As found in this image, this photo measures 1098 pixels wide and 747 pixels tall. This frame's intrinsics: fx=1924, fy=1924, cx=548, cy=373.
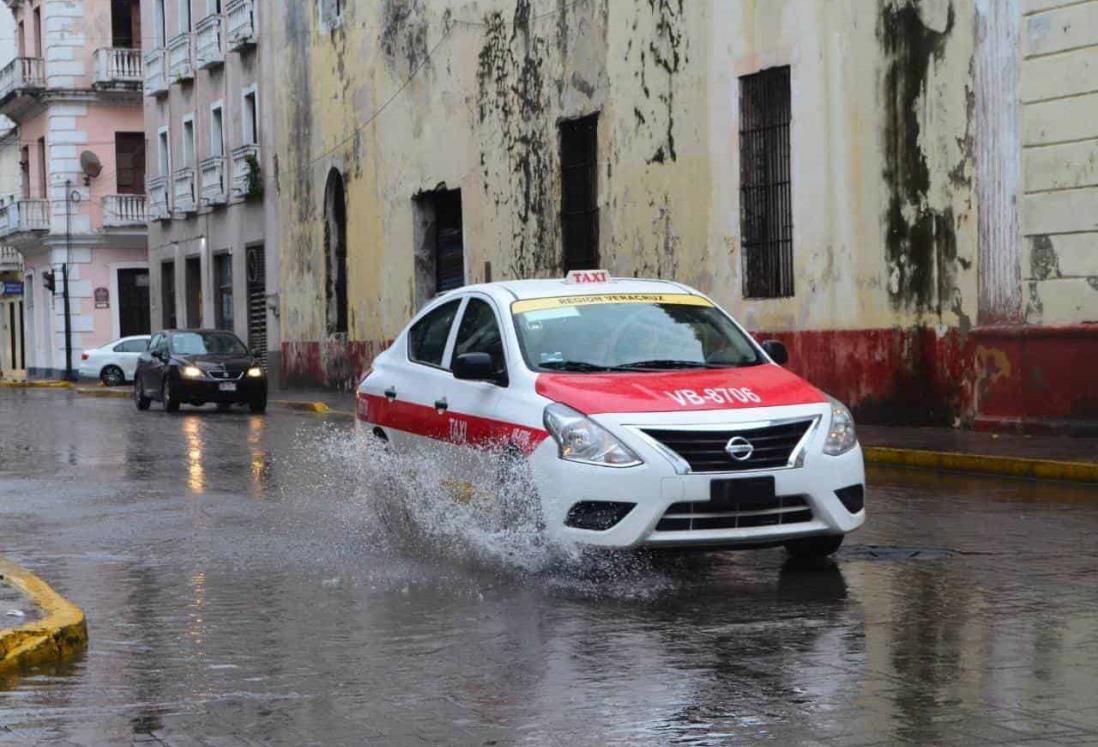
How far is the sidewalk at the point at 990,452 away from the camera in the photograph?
16.5 m

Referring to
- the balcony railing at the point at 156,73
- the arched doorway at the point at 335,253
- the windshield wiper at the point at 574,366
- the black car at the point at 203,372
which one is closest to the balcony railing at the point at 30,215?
the balcony railing at the point at 156,73

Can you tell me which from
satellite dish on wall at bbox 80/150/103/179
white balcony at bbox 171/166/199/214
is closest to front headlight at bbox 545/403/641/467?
white balcony at bbox 171/166/199/214

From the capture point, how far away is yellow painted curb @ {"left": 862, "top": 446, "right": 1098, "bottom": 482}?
16.2 m

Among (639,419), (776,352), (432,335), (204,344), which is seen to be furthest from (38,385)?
(639,419)

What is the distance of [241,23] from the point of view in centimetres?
4441

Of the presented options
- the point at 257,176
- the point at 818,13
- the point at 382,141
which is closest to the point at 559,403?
the point at 818,13

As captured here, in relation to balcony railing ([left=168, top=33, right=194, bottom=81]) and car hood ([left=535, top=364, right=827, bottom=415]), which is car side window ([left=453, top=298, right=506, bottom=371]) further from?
balcony railing ([left=168, top=33, right=194, bottom=81])

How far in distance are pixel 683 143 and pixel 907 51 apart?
530cm

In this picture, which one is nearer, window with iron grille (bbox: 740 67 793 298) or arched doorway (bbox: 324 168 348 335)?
window with iron grille (bbox: 740 67 793 298)

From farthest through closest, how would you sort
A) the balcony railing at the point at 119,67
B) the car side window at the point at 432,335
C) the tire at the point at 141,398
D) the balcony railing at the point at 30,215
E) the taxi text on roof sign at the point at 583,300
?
1. the balcony railing at the point at 30,215
2. the balcony railing at the point at 119,67
3. the tire at the point at 141,398
4. the car side window at the point at 432,335
5. the taxi text on roof sign at the point at 583,300

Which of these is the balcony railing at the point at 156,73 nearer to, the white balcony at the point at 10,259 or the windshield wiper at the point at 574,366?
the white balcony at the point at 10,259

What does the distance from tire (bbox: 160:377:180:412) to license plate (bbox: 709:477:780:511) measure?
2378 centimetres

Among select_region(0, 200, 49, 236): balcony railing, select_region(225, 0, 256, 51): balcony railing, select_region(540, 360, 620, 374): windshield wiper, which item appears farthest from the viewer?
select_region(0, 200, 49, 236): balcony railing

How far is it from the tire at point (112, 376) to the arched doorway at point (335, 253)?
1237 centimetres
